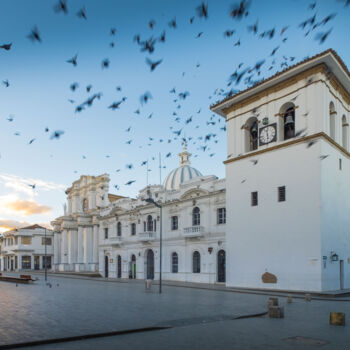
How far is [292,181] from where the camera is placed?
23891mm

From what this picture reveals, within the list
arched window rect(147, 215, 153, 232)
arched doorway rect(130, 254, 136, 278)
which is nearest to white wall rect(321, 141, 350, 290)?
arched window rect(147, 215, 153, 232)

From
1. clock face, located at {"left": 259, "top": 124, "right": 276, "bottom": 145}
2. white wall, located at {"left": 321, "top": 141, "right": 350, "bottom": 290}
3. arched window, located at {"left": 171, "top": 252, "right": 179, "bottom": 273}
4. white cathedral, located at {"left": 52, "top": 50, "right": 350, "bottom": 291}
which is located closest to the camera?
white wall, located at {"left": 321, "top": 141, "right": 350, "bottom": 290}

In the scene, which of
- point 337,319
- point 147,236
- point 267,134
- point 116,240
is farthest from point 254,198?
point 116,240

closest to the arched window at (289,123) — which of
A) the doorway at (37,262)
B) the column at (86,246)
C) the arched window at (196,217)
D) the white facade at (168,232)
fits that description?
the white facade at (168,232)

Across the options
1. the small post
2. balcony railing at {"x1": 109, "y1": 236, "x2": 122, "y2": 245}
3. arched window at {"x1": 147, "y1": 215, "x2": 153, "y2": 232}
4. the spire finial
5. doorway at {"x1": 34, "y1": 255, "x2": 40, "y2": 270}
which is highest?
the spire finial

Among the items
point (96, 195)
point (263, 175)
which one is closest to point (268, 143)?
point (263, 175)

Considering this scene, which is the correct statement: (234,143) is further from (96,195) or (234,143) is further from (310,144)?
(96,195)

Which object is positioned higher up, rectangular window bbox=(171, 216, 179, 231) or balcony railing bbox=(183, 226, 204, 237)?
rectangular window bbox=(171, 216, 179, 231)

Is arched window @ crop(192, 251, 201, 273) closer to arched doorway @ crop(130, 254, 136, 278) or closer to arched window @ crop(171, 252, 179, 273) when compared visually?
arched window @ crop(171, 252, 179, 273)

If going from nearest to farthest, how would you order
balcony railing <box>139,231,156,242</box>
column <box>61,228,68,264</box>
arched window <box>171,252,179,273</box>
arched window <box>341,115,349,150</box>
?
arched window <box>341,115,349,150</box>
arched window <box>171,252,179,273</box>
balcony railing <box>139,231,156,242</box>
column <box>61,228,68,264</box>

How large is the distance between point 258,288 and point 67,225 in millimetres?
45368

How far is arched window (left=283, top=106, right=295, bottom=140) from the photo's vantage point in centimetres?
2444

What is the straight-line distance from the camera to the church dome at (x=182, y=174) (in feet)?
158

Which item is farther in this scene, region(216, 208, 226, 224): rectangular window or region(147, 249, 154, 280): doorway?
region(147, 249, 154, 280): doorway
